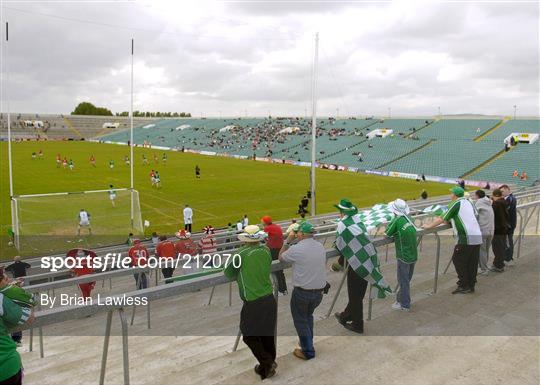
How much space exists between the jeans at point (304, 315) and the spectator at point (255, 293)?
0.33 meters

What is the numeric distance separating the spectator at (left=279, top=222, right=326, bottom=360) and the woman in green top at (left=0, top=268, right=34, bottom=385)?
2.23 m

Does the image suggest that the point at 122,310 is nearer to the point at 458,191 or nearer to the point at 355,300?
the point at 355,300

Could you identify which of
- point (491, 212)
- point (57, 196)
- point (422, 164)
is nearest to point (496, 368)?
point (491, 212)

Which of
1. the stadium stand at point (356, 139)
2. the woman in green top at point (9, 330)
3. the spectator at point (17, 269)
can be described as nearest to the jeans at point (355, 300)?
the woman in green top at point (9, 330)

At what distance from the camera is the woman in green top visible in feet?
10.2

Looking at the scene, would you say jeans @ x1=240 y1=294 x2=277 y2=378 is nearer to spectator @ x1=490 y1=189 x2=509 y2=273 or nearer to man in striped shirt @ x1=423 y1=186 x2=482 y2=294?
man in striped shirt @ x1=423 y1=186 x2=482 y2=294

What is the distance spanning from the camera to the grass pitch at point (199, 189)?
21.8 m

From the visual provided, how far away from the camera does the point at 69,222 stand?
19.5m

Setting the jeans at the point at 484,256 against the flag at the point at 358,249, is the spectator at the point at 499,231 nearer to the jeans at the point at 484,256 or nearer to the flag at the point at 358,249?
the jeans at the point at 484,256

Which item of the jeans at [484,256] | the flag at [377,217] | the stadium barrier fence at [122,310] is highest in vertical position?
the stadium barrier fence at [122,310]

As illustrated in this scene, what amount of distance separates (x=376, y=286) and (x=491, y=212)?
324cm

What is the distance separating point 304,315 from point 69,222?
17.6 meters

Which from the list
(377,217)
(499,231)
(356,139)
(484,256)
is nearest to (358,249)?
(484,256)

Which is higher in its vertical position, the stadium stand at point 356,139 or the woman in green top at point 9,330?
the stadium stand at point 356,139
